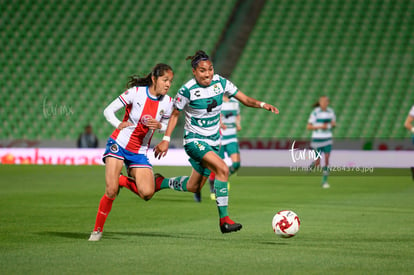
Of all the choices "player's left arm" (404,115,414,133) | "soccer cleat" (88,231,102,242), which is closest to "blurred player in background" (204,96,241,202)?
"player's left arm" (404,115,414,133)

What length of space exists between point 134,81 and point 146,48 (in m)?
17.6

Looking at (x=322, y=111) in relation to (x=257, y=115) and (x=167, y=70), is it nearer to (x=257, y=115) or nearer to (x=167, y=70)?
(x=257, y=115)

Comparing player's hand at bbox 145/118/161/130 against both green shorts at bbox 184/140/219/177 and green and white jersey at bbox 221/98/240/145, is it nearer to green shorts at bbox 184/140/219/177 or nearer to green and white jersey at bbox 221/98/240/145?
green shorts at bbox 184/140/219/177

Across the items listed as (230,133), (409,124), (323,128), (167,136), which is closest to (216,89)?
(167,136)

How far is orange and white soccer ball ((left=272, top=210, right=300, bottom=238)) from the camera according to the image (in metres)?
7.17

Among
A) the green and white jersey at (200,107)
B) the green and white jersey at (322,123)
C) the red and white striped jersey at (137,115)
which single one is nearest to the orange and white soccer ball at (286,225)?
the green and white jersey at (200,107)

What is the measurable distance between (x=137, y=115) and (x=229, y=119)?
661 centimetres

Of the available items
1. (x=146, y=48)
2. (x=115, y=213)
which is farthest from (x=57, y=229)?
(x=146, y=48)

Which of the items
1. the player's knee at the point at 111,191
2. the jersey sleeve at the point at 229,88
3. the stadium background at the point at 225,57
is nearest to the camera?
the player's knee at the point at 111,191

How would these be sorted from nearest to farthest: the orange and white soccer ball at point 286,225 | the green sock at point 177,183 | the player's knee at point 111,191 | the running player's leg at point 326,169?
the orange and white soccer ball at point 286,225 < the player's knee at point 111,191 < the green sock at point 177,183 < the running player's leg at point 326,169

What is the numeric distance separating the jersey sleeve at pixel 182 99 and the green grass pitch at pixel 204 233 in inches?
57.6

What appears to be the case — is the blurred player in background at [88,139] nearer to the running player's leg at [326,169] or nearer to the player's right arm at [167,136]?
the running player's leg at [326,169]

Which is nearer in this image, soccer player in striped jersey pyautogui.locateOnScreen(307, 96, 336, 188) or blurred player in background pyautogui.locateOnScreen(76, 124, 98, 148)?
soccer player in striped jersey pyautogui.locateOnScreen(307, 96, 336, 188)

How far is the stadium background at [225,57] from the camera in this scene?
74.8ft
